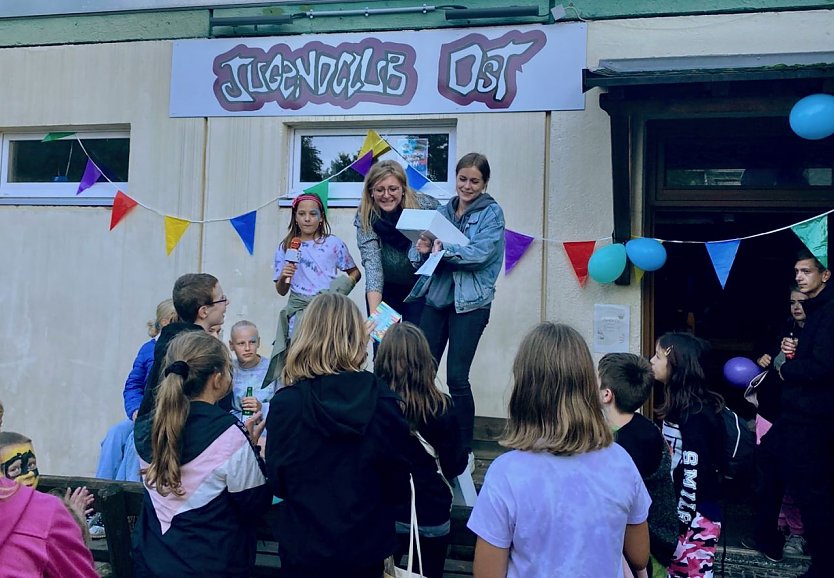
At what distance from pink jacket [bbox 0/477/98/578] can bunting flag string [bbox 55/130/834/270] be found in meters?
3.73

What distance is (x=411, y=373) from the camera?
2992mm

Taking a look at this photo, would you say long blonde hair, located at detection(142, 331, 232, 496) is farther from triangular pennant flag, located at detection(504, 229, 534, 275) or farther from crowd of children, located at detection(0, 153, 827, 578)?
triangular pennant flag, located at detection(504, 229, 534, 275)

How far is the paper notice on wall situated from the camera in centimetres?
564

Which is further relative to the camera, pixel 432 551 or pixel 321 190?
pixel 321 190

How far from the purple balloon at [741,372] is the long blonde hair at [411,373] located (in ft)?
9.59

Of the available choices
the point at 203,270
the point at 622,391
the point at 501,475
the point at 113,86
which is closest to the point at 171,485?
the point at 501,475

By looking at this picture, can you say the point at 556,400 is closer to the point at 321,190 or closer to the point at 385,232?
the point at 385,232

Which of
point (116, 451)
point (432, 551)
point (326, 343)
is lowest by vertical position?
point (432, 551)

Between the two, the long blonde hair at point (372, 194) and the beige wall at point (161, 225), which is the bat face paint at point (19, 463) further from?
the beige wall at point (161, 225)

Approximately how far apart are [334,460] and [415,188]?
3.76 meters

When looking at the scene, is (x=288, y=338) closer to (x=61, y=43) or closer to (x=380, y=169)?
(x=380, y=169)

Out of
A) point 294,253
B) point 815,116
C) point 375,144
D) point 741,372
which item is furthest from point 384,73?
point 741,372

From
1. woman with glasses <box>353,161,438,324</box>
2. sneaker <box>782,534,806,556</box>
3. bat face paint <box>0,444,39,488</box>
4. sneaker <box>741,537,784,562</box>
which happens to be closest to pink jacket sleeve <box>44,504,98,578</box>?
bat face paint <box>0,444,39,488</box>

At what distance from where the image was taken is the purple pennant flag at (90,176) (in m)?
6.83
